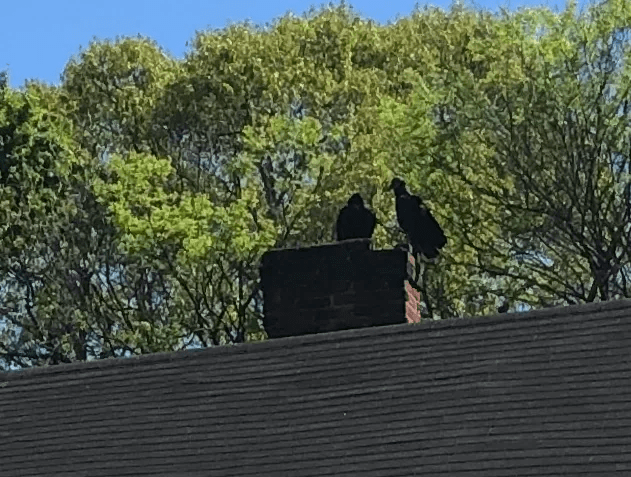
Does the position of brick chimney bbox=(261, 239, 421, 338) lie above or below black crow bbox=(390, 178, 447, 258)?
below

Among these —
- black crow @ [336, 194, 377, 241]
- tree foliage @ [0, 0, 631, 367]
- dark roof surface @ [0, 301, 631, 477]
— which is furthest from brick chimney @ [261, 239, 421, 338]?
tree foliage @ [0, 0, 631, 367]

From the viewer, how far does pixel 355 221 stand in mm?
12492

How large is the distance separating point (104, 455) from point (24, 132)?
65.2ft

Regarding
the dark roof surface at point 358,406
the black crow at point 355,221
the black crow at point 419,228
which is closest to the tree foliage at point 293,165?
the black crow at point 419,228

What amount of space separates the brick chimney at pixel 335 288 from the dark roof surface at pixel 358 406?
33.1 inches

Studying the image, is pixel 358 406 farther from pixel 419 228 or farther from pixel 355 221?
pixel 419 228

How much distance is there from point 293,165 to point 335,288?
17.6 metres

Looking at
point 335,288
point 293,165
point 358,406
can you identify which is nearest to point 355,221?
point 335,288

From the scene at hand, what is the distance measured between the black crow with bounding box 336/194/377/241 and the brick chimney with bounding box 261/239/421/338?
55cm

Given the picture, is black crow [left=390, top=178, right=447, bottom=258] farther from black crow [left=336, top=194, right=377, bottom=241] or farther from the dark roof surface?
the dark roof surface

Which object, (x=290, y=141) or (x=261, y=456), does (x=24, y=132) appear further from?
(x=261, y=456)

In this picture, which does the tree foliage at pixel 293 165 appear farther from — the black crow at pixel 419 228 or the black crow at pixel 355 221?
the black crow at pixel 355 221

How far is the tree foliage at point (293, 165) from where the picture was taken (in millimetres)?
26266

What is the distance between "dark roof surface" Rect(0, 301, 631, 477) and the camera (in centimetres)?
915
